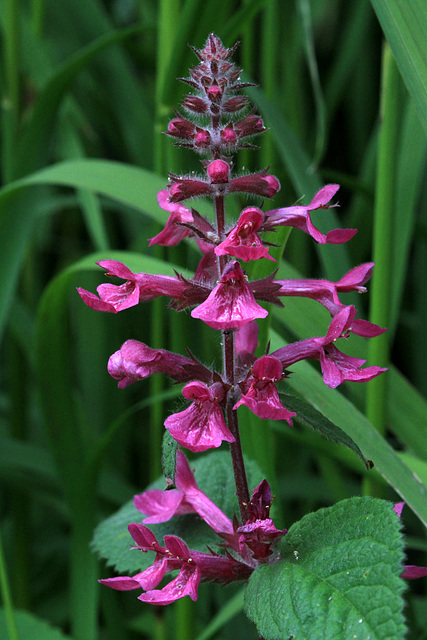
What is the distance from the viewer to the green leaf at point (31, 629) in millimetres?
1146

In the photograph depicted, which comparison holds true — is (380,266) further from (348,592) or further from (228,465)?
(348,592)

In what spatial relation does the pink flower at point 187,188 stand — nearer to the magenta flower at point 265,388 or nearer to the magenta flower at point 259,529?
the magenta flower at point 265,388

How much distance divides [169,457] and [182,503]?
214mm

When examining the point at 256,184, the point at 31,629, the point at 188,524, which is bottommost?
the point at 31,629

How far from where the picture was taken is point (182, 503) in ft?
2.68

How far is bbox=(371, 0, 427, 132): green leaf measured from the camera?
0.73 m

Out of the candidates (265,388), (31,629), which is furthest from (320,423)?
(31,629)

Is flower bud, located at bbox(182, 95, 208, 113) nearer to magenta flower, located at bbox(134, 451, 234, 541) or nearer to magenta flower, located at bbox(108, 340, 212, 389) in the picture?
magenta flower, located at bbox(108, 340, 212, 389)

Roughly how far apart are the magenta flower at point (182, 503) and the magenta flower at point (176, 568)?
5cm

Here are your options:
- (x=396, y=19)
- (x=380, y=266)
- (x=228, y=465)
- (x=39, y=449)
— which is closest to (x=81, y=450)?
(x=39, y=449)

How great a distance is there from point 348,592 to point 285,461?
1161 millimetres

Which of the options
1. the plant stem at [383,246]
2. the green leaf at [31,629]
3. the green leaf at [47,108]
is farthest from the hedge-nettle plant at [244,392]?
the green leaf at [47,108]

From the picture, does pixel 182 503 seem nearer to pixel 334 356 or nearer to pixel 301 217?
pixel 334 356

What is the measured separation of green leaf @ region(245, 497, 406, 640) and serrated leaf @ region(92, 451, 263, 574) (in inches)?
7.1
